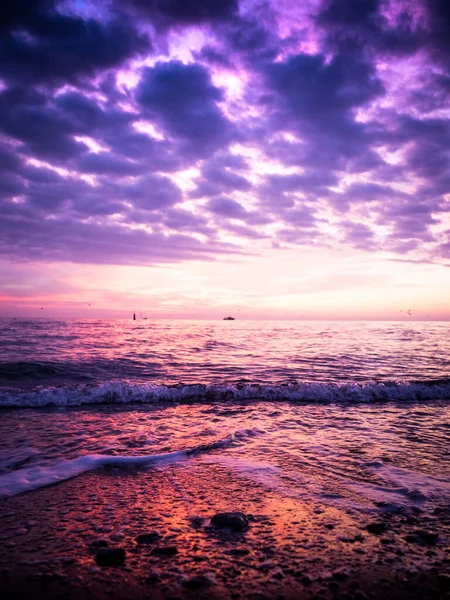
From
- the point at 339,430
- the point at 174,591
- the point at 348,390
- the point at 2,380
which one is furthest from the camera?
the point at 2,380

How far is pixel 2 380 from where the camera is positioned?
46.7 ft

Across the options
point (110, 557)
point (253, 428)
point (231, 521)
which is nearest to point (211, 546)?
point (231, 521)

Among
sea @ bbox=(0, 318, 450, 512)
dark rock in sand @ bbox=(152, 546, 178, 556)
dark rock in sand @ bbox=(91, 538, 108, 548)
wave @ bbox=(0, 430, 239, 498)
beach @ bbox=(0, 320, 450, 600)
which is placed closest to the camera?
beach @ bbox=(0, 320, 450, 600)

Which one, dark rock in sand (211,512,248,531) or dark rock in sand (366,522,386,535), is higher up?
dark rock in sand (211,512,248,531)

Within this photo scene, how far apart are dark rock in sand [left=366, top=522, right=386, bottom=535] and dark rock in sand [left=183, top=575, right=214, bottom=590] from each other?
1715 millimetres

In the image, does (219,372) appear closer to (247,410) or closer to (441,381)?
(247,410)

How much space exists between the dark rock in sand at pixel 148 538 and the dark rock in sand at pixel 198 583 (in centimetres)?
66

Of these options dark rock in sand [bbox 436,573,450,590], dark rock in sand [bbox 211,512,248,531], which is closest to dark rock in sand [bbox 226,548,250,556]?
dark rock in sand [bbox 211,512,248,531]

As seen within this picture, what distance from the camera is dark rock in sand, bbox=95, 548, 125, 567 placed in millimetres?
2816

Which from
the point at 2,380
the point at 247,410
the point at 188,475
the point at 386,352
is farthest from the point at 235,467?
the point at 386,352

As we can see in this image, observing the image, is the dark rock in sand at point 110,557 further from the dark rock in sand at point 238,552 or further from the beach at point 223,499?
the dark rock in sand at point 238,552

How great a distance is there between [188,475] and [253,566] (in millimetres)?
2224

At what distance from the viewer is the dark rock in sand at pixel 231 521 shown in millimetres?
3355

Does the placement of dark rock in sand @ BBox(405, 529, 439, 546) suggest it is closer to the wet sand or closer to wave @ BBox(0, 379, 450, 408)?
the wet sand
